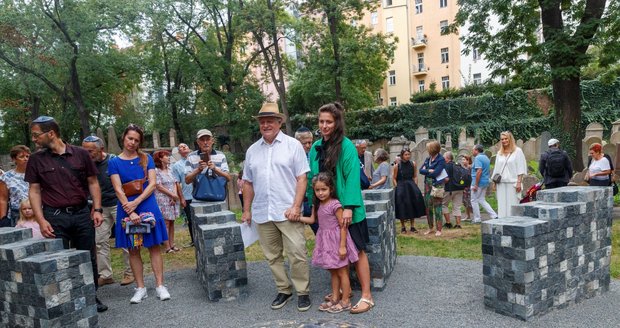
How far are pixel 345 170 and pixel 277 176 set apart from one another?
64 centimetres

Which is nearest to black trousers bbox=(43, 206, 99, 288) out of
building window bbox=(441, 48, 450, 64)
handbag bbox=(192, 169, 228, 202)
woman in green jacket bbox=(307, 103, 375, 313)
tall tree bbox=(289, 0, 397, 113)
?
handbag bbox=(192, 169, 228, 202)

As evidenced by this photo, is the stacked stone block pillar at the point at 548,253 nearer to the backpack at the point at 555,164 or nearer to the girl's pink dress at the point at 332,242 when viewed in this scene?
the girl's pink dress at the point at 332,242

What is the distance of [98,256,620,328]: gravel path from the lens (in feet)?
12.4

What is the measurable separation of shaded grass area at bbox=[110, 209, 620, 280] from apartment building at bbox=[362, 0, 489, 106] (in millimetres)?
27771

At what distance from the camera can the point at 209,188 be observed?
530cm

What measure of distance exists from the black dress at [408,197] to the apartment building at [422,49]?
27504 mm

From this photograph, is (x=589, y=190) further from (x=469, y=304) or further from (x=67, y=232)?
(x=67, y=232)

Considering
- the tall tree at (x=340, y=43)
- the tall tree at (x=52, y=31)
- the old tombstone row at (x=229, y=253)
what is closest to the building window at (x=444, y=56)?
the tall tree at (x=340, y=43)

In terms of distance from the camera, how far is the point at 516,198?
267 inches

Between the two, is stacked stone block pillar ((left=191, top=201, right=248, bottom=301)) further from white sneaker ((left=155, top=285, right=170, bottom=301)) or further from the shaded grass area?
the shaded grass area

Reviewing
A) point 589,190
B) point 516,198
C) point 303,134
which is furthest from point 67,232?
point 516,198

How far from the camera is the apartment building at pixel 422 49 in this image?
3391cm

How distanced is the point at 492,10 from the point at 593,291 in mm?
7612

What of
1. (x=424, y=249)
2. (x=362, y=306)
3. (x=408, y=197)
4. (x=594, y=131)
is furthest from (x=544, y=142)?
(x=362, y=306)
